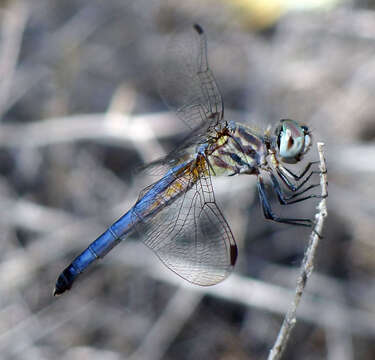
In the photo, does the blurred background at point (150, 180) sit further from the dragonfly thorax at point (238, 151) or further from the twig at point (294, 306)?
the twig at point (294, 306)

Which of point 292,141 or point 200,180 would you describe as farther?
point 200,180

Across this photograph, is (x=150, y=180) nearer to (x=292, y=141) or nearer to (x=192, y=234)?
(x=192, y=234)

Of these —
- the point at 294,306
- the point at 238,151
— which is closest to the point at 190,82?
the point at 238,151

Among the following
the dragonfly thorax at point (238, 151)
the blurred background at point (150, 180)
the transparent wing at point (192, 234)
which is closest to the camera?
the transparent wing at point (192, 234)

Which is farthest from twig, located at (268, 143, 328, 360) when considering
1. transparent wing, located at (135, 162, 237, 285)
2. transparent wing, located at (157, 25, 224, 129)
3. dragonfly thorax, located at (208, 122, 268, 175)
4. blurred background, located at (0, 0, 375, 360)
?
blurred background, located at (0, 0, 375, 360)

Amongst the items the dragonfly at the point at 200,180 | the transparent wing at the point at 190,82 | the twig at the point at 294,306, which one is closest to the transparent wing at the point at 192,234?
the dragonfly at the point at 200,180

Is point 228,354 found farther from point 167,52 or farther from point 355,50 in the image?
point 355,50
